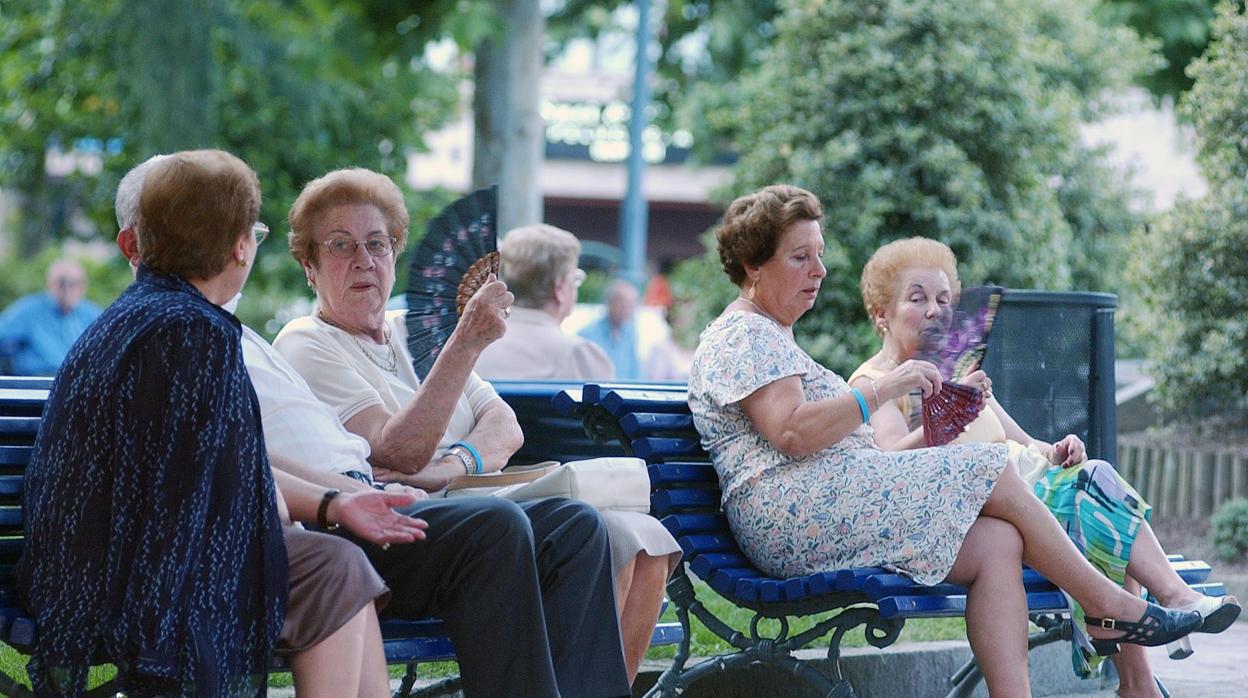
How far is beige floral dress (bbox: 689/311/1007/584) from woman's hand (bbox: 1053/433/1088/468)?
28.0 inches

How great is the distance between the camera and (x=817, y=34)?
11281mm

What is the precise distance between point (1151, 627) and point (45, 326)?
10316 millimetres

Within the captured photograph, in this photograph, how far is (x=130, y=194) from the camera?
3.90m

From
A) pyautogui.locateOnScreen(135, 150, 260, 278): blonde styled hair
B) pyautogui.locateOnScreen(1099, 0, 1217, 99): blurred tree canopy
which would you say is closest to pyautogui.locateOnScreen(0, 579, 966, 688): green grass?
pyautogui.locateOnScreen(135, 150, 260, 278): blonde styled hair

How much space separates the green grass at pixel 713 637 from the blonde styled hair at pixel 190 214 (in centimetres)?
147

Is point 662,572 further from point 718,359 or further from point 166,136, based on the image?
point 166,136

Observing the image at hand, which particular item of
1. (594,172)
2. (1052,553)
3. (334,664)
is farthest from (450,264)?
(594,172)

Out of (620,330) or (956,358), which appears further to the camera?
(620,330)

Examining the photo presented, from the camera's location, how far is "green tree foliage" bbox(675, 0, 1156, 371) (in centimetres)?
1063

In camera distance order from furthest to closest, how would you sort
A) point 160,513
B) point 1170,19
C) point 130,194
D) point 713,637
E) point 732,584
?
point 1170,19 < point 713,637 < point 732,584 < point 130,194 < point 160,513

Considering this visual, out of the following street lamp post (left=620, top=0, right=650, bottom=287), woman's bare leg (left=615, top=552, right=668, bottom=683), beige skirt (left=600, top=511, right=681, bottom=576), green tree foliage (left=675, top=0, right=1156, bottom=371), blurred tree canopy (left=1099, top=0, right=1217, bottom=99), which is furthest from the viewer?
blurred tree canopy (left=1099, top=0, right=1217, bottom=99)

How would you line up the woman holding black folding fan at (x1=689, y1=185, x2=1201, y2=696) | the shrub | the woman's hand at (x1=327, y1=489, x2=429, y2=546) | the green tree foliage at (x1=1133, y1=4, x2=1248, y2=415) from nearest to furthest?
the woman's hand at (x1=327, y1=489, x2=429, y2=546)
the woman holding black folding fan at (x1=689, y1=185, x2=1201, y2=696)
the shrub
the green tree foliage at (x1=1133, y1=4, x2=1248, y2=415)

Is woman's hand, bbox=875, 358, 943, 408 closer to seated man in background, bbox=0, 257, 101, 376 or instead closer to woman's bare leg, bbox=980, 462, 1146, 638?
woman's bare leg, bbox=980, 462, 1146, 638

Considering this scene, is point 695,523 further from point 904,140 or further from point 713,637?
point 904,140
